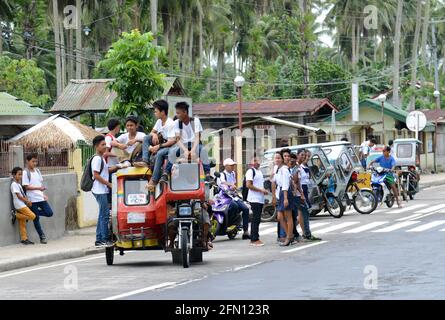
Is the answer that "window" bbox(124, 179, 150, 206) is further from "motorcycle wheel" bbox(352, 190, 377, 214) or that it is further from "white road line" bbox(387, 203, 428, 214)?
"white road line" bbox(387, 203, 428, 214)

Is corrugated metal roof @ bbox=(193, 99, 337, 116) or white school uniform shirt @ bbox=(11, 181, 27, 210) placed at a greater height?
corrugated metal roof @ bbox=(193, 99, 337, 116)

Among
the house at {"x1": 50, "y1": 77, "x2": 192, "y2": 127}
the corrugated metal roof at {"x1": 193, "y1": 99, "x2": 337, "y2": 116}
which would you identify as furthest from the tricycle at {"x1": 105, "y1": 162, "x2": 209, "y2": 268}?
the corrugated metal roof at {"x1": 193, "y1": 99, "x2": 337, "y2": 116}

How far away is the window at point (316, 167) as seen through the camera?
29344 mm

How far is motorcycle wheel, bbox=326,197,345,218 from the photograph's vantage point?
97.7 feet

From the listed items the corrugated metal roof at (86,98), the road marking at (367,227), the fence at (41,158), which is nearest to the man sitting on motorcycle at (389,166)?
the road marking at (367,227)

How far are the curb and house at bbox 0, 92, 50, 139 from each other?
41.8 feet

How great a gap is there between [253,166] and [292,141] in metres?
21.4

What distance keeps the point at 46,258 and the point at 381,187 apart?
47.2ft

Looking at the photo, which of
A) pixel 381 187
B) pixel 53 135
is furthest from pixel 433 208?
pixel 53 135

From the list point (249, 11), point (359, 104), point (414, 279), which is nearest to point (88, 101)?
point (359, 104)

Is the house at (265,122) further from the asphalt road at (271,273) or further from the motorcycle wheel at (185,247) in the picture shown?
the motorcycle wheel at (185,247)

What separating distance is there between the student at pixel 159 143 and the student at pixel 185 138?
9 cm

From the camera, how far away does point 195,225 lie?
58.6 ft

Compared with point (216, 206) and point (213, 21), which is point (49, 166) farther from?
point (213, 21)
